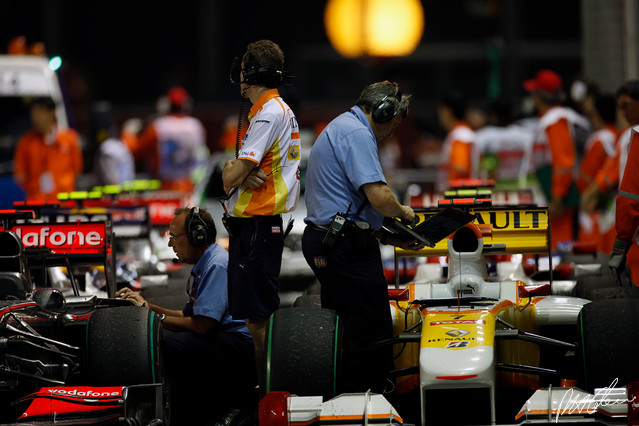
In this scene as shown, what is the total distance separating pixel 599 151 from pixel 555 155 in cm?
54

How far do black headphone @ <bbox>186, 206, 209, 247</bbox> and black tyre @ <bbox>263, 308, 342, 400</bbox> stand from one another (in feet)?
3.87

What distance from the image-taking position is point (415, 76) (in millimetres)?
26875

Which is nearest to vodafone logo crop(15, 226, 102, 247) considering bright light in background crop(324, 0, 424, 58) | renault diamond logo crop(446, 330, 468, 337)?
renault diamond logo crop(446, 330, 468, 337)

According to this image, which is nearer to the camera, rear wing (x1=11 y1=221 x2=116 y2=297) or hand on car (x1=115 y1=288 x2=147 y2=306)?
hand on car (x1=115 y1=288 x2=147 y2=306)

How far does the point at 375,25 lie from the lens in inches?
844

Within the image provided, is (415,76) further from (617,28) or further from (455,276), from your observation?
(455,276)

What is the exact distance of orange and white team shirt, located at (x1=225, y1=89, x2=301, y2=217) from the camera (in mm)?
6918

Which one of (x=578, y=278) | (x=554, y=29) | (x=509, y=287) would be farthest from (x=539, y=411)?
(x=554, y=29)

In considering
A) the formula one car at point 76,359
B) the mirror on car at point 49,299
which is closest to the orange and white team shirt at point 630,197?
the formula one car at point 76,359

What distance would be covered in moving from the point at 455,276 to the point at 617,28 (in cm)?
891

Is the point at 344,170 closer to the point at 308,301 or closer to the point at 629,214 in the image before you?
the point at 308,301

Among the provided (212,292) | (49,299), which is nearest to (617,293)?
(212,292)
